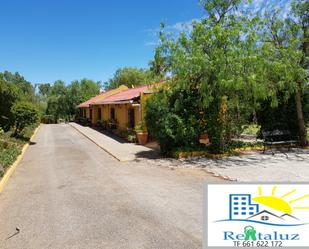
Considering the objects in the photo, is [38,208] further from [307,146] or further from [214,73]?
[307,146]

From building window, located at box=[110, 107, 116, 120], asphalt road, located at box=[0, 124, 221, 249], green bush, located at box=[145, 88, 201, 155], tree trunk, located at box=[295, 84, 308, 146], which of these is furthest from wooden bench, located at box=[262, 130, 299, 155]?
building window, located at box=[110, 107, 116, 120]

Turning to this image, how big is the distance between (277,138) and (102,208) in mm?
10515

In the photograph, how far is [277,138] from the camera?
15516 mm

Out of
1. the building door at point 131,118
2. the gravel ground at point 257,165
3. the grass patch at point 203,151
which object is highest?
the building door at point 131,118

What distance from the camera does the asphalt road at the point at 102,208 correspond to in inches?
225

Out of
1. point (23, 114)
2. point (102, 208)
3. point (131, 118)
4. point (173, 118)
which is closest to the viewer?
point (102, 208)

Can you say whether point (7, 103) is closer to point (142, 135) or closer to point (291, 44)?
point (142, 135)

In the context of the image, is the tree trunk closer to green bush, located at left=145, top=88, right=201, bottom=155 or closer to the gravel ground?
the gravel ground

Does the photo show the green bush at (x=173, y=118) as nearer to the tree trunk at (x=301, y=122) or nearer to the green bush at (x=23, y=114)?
the tree trunk at (x=301, y=122)

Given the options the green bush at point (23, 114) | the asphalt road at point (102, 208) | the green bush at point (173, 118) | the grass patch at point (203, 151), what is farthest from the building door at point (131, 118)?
the asphalt road at point (102, 208)

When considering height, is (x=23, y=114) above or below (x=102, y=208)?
above

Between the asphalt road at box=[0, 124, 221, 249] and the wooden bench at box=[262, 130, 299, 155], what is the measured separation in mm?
5766

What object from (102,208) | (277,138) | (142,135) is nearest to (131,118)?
(142,135)

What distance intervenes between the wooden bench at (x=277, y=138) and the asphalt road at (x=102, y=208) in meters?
5.77
